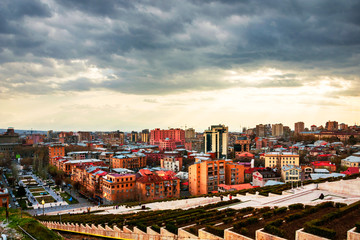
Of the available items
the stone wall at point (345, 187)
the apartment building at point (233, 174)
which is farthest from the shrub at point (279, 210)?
the apartment building at point (233, 174)

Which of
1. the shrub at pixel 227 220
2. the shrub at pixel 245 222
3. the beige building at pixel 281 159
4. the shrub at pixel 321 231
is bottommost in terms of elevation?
the beige building at pixel 281 159

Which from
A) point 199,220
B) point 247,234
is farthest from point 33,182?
point 247,234

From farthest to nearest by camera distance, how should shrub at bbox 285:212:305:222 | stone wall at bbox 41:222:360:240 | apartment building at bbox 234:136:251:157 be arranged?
apartment building at bbox 234:136:251:157
shrub at bbox 285:212:305:222
stone wall at bbox 41:222:360:240

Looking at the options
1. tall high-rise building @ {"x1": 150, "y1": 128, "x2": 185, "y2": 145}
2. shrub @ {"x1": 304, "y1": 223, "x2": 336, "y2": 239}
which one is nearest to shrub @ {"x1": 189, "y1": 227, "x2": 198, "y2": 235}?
shrub @ {"x1": 304, "y1": 223, "x2": 336, "y2": 239}

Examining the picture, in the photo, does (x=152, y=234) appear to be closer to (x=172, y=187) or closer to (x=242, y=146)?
(x=172, y=187)

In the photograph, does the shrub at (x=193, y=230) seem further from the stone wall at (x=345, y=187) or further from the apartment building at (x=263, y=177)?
the apartment building at (x=263, y=177)

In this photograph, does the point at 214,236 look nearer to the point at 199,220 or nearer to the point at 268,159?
the point at 199,220

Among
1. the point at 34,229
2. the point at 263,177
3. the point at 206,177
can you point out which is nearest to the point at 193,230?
the point at 34,229

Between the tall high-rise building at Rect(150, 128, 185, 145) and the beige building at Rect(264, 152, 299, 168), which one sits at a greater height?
the tall high-rise building at Rect(150, 128, 185, 145)

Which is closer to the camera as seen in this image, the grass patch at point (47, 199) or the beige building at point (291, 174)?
the grass patch at point (47, 199)

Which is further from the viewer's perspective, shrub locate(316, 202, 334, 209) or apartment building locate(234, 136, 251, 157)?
apartment building locate(234, 136, 251, 157)

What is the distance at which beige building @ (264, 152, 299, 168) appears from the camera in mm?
44844

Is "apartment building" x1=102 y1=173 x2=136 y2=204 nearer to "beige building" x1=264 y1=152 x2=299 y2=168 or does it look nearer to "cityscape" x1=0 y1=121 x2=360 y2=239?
"cityscape" x1=0 y1=121 x2=360 y2=239

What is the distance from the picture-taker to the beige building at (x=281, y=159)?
147ft
